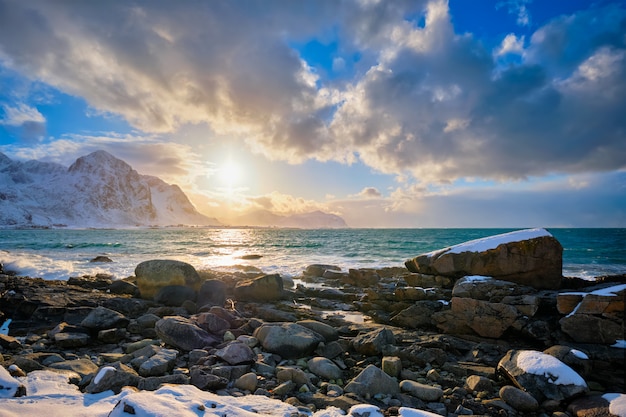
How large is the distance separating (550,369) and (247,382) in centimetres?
566

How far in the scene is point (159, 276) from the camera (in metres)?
13.4

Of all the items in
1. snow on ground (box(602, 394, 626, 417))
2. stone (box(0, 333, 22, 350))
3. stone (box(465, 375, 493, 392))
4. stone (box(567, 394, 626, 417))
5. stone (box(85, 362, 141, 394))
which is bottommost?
stone (box(465, 375, 493, 392))

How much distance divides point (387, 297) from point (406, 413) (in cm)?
920

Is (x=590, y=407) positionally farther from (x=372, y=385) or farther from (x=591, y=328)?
(x=372, y=385)

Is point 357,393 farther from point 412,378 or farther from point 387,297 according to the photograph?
point 387,297

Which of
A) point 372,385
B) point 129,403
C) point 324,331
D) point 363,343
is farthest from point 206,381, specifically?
point 363,343

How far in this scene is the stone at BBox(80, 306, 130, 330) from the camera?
27.3ft

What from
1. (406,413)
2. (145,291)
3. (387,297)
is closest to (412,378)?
(406,413)

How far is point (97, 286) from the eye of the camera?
15.8 meters

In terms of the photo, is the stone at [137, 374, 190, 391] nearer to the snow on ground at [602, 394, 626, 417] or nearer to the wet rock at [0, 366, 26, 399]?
the wet rock at [0, 366, 26, 399]

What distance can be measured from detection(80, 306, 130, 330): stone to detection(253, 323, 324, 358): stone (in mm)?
4138

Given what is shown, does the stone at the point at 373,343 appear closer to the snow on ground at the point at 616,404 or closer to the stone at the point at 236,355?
the stone at the point at 236,355

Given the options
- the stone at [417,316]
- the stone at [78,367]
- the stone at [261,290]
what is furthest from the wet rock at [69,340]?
the stone at [417,316]

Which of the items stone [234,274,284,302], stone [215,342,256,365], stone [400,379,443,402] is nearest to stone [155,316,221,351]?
stone [215,342,256,365]
